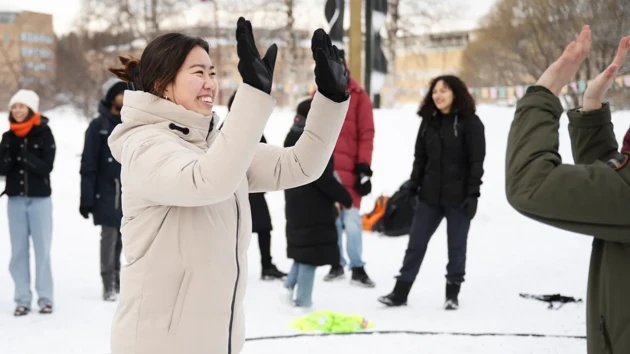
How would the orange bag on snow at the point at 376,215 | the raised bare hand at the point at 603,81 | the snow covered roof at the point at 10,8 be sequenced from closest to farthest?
1. the raised bare hand at the point at 603,81
2. the orange bag on snow at the point at 376,215
3. the snow covered roof at the point at 10,8

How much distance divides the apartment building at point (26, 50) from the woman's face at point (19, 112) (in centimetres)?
1330

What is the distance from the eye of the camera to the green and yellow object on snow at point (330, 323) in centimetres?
510

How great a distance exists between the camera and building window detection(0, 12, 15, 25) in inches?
717

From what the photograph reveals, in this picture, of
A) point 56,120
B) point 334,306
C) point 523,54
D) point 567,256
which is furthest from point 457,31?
point 334,306

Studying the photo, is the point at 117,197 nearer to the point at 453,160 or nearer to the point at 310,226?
the point at 310,226

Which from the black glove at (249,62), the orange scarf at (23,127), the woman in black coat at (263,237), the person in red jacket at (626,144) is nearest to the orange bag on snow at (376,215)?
the woman in black coat at (263,237)

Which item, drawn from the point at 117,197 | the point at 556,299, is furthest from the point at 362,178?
the point at 117,197

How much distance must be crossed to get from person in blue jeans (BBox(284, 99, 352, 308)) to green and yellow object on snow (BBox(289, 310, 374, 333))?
48cm

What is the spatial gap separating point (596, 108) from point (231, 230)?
3.40 ft

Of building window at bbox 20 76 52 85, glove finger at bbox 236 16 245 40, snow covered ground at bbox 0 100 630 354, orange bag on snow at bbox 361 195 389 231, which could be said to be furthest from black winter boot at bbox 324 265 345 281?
building window at bbox 20 76 52 85

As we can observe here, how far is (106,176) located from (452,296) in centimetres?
286

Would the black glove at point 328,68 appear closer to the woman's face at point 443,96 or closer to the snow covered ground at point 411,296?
the snow covered ground at point 411,296

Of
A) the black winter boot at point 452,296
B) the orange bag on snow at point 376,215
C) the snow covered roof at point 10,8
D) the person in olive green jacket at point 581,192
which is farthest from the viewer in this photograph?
the snow covered roof at point 10,8

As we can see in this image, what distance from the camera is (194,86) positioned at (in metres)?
2.24
